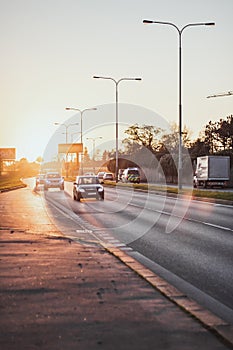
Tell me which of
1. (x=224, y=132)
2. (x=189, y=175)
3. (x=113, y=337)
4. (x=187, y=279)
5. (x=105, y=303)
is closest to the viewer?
(x=113, y=337)

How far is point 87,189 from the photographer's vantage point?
31.9 m

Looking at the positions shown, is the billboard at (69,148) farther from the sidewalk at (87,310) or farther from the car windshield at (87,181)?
the sidewalk at (87,310)

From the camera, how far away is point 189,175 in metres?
76.6

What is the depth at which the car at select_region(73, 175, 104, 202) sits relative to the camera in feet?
104

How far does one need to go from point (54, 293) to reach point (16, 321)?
47.6 inches

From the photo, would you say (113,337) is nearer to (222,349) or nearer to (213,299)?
(222,349)

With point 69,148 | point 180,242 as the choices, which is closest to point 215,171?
point 180,242

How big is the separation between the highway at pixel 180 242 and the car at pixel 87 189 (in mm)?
10185

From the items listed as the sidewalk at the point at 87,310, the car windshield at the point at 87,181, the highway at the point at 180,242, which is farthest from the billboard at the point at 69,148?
the sidewalk at the point at 87,310

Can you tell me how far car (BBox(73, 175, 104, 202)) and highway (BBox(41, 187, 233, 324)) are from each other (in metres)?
10.2

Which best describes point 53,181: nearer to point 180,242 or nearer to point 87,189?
point 87,189

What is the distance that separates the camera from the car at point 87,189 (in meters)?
31.6

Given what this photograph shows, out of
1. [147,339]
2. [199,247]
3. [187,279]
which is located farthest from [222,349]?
[199,247]

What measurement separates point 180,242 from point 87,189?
775 inches
